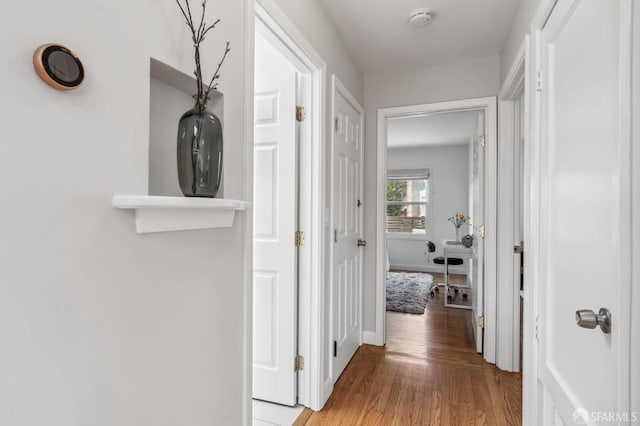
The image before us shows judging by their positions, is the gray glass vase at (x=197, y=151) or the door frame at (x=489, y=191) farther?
the door frame at (x=489, y=191)

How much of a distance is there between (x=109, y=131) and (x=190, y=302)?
0.52 m

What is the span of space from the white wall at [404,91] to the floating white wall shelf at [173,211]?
7.03ft

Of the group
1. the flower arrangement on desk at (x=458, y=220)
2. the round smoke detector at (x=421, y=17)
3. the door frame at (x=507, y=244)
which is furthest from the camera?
the flower arrangement on desk at (x=458, y=220)

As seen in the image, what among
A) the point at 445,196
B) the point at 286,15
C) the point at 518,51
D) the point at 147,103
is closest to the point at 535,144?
the point at 518,51

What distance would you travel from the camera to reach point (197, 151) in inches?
32.9

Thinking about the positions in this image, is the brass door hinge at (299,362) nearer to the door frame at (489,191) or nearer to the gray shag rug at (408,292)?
the door frame at (489,191)

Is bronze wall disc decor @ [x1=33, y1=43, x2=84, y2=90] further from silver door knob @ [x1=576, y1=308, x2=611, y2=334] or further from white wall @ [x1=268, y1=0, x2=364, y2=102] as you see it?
silver door knob @ [x1=576, y1=308, x2=611, y2=334]

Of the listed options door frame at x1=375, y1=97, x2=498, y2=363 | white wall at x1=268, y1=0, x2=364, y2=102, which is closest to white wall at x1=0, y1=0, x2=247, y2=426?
white wall at x1=268, y1=0, x2=364, y2=102

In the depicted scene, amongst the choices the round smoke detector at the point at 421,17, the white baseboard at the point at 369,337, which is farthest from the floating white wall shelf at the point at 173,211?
the white baseboard at the point at 369,337

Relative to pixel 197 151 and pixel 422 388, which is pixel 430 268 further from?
pixel 197 151

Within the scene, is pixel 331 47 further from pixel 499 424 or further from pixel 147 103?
pixel 499 424

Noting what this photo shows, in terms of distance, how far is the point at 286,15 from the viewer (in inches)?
60.7

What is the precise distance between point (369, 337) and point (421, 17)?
2.60 metres

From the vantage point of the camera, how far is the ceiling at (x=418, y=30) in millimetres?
2016
